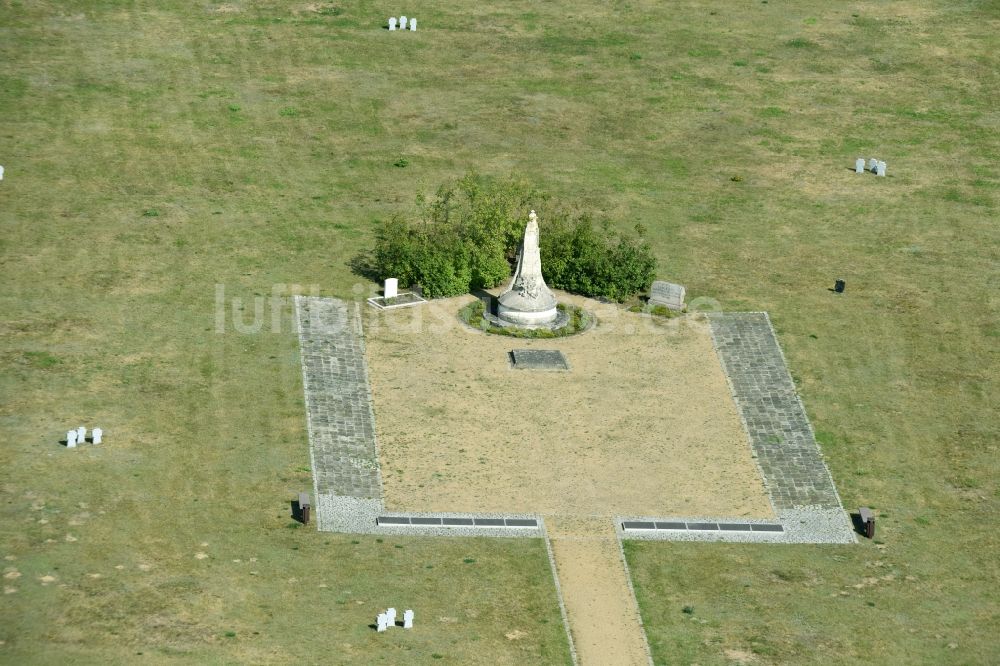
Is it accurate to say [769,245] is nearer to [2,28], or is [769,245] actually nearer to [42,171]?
[42,171]

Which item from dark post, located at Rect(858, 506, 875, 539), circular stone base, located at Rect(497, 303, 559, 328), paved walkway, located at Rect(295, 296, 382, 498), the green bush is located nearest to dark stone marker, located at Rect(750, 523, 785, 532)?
dark post, located at Rect(858, 506, 875, 539)

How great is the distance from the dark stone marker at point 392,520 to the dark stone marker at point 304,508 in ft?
8.28

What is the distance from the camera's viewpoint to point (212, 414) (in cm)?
7038

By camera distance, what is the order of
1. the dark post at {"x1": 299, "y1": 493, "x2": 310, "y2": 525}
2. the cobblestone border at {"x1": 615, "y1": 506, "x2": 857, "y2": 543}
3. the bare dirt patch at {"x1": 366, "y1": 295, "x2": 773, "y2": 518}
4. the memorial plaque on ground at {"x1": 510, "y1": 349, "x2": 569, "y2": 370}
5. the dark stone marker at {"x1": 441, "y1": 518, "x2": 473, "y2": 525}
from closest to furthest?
the dark post at {"x1": 299, "y1": 493, "x2": 310, "y2": 525}, the dark stone marker at {"x1": 441, "y1": 518, "x2": 473, "y2": 525}, the cobblestone border at {"x1": 615, "y1": 506, "x2": 857, "y2": 543}, the bare dirt patch at {"x1": 366, "y1": 295, "x2": 773, "y2": 518}, the memorial plaque on ground at {"x1": 510, "y1": 349, "x2": 569, "y2": 370}

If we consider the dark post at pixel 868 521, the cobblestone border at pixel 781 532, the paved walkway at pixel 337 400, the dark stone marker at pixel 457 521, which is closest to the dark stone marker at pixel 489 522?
the dark stone marker at pixel 457 521

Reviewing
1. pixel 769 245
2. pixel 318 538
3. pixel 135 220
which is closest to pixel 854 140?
pixel 769 245

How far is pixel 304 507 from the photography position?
64.1 metres

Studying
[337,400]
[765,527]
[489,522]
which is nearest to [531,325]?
[337,400]

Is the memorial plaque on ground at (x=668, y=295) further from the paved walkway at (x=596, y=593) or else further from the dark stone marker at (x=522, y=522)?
the dark stone marker at (x=522, y=522)

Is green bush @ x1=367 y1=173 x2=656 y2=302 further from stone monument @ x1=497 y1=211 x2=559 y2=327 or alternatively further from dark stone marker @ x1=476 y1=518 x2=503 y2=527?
dark stone marker @ x1=476 y1=518 x2=503 y2=527

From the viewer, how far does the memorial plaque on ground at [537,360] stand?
75625 millimetres

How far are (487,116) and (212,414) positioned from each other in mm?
35597

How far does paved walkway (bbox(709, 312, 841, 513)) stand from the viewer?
68.6 m

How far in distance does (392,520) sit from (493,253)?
64.0 ft
